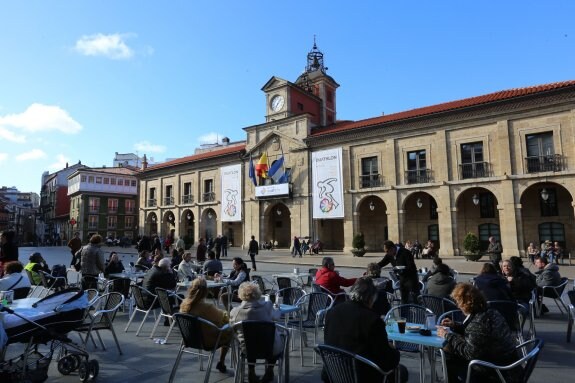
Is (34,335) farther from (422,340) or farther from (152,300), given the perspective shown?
(422,340)

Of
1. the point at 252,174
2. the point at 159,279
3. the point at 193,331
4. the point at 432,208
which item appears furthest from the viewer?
the point at 252,174

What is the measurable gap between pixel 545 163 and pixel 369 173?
33.9ft

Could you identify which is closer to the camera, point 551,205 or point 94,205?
point 551,205

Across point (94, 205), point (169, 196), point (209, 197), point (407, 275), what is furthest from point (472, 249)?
point (94, 205)

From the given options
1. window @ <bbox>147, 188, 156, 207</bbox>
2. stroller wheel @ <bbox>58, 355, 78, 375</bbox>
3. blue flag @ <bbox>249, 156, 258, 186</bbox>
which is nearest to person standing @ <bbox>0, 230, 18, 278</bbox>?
stroller wheel @ <bbox>58, 355, 78, 375</bbox>

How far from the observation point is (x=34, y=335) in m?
3.98

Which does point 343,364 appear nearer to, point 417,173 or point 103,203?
point 417,173

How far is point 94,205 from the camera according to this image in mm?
50281

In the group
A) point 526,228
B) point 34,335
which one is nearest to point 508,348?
point 34,335

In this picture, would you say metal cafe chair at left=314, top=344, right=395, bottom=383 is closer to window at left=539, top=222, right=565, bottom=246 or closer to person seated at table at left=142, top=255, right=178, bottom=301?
person seated at table at left=142, top=255, right=178, bottom=301

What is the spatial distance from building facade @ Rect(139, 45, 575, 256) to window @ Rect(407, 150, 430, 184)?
7 centimetres

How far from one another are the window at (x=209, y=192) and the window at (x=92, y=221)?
77.1ft

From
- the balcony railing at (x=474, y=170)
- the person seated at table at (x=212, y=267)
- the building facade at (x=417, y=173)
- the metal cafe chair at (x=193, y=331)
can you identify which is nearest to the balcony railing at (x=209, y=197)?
the building facade at (x=417, y=173)

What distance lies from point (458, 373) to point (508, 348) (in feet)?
1.85
